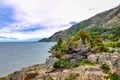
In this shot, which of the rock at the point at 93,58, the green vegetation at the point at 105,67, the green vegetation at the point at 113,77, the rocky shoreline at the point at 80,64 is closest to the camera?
the green vegetation at the point at 113,77

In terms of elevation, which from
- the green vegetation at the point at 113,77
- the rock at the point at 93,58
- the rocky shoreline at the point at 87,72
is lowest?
the green vegetation at the point at 113,77

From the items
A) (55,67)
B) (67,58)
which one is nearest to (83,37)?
(67,58)

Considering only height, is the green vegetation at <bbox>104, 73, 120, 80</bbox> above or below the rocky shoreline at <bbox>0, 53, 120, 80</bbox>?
below

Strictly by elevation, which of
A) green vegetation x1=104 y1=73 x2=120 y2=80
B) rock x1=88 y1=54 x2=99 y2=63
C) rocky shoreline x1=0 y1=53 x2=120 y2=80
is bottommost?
green vegetation x1=104 y1=73 x2=120 y2=80

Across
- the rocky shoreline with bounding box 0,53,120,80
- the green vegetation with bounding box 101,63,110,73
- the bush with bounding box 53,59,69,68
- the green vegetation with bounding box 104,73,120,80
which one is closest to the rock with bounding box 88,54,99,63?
the rocky shoreline with bounding box 0,53,120,80

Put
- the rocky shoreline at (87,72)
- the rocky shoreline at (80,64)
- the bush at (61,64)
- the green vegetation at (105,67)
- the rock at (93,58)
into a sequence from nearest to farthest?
1. the rocky shoreline at (87,72)
2. the rocky shoreline at (80,64)
3. the green vegetation at (105,67)
4. the rock at (93,58)
5. the bush at (61,64)

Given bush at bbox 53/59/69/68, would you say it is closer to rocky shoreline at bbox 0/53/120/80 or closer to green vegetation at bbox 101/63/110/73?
rocky shoreline at bbox 0/53/120/80

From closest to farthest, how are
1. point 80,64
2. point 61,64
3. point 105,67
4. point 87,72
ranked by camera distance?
point 87,72 → point 105,67 → point 80,64 → point 61,64

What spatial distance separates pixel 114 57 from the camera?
195 feet

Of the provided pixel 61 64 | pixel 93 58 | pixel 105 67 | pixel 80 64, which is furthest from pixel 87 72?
pixel 61 64

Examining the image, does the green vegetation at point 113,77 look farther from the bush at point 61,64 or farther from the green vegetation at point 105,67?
the bush at point 61,64

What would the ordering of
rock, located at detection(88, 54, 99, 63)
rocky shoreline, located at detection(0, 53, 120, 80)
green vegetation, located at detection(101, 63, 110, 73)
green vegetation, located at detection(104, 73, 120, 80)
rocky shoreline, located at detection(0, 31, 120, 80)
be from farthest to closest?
rock, located at detection(88, 54, 99, 63)
green vegetation, located at detection(101, 63, 110, 73)
rocky shoreline, located at detection(0, 31, 120, 80)
rocky shoreline, located at detection(0, 53, 120, 80)
green vegetation, located at detection(104, 73, 120, 80)

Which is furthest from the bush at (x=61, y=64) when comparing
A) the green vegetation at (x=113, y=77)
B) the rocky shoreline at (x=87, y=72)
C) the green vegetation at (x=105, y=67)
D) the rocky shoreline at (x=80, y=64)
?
the green vegetation at (x=113, y=77)

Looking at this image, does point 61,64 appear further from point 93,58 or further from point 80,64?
point 93,58
